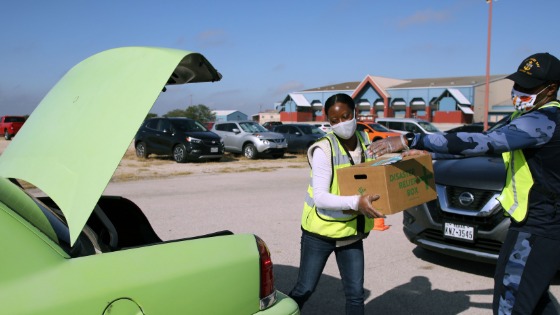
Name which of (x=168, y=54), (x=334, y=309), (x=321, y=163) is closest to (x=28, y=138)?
(x=168, y=54)

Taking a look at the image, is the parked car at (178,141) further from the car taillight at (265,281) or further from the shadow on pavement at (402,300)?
the car taillight at (265,281)

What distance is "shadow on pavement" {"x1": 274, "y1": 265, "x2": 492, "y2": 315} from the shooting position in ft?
13.3

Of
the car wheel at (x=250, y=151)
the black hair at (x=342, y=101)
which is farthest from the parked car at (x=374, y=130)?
the black hair at (x=342, y=101)

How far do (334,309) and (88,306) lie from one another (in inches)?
103

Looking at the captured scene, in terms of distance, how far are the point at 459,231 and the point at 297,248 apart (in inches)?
78.6

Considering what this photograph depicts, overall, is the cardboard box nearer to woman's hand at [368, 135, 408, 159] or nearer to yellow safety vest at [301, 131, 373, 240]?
woman's hand at [368, 135, 408, 159]

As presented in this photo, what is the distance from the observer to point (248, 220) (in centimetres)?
744

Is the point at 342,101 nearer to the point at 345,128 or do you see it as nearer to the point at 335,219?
the point at 345,128

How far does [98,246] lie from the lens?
2.57 meters

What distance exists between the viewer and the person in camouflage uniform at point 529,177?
2445 millimetres

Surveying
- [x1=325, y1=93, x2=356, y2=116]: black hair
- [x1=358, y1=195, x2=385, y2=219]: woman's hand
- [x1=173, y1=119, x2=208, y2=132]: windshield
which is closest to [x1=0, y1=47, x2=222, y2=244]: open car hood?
[x1=325, y1=93, x2=356, y2=116]: black hair

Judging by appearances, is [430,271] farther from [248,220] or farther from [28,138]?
[28,138]

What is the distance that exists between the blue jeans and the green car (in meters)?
0.47

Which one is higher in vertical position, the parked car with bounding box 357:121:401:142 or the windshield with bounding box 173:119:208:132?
the windshield with bounding box 173:119:208:132
